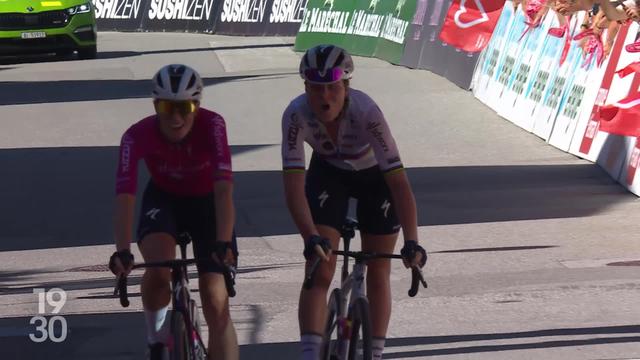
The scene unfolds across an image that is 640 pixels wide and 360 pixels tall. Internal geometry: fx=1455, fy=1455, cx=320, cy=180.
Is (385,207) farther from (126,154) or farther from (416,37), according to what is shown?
(416,37)

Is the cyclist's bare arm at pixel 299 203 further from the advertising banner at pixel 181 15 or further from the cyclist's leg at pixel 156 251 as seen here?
the advertising banner at pixel 181 15

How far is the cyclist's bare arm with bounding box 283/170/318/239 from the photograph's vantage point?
665cm

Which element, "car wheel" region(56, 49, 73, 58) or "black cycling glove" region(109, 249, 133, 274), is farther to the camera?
"car wheel" region(56, 49, 73, 58)

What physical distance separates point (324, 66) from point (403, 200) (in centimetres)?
77

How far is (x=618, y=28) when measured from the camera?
51.9 ft

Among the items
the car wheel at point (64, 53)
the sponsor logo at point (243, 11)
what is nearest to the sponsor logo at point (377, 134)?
the car wheel at point (64, 53)

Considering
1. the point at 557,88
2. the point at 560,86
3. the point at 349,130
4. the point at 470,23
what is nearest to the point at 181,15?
the point at 470,23

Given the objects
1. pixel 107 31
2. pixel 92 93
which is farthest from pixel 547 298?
pixel 107 31

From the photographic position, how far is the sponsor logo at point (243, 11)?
4297 centimetres

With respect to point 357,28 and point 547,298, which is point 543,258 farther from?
point 357,28

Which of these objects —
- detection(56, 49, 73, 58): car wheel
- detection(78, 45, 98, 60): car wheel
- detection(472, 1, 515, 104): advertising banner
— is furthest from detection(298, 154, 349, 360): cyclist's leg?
detection(78, 45, 98, 60): car wheel

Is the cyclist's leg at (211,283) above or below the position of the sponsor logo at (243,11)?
above

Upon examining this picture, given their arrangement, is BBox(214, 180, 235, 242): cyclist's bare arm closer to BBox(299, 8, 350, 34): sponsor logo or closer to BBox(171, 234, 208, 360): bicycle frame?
BBox(171, 234, 208, 360): bicycle frame

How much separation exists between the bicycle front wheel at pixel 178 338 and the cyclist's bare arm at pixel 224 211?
42 cm
